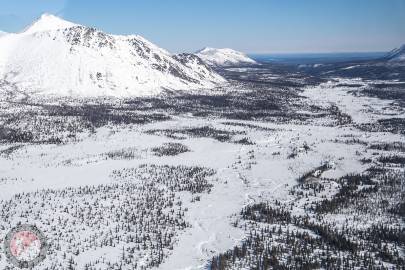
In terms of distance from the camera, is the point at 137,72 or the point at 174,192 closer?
the point at 174,192

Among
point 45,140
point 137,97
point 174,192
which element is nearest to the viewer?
point 174,192

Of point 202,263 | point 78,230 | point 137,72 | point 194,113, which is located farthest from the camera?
point 137,72

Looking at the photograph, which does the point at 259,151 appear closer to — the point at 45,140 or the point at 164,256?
the point at 45,140

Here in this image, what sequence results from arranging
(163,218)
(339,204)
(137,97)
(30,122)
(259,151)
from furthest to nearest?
(137,97) → (30,122) → (259,151) → (339,204) → (163,218)

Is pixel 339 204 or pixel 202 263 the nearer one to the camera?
pixel 202 263

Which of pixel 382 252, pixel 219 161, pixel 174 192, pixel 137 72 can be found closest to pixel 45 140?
pixel 219 161

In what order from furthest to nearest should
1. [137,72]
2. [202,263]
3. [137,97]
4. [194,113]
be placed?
1. [137,72]
2. [137,97]
3. [194,113]
4. [202,263]

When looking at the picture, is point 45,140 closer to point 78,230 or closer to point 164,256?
point 78,230

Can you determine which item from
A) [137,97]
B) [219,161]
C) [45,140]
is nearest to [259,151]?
[219,161]
